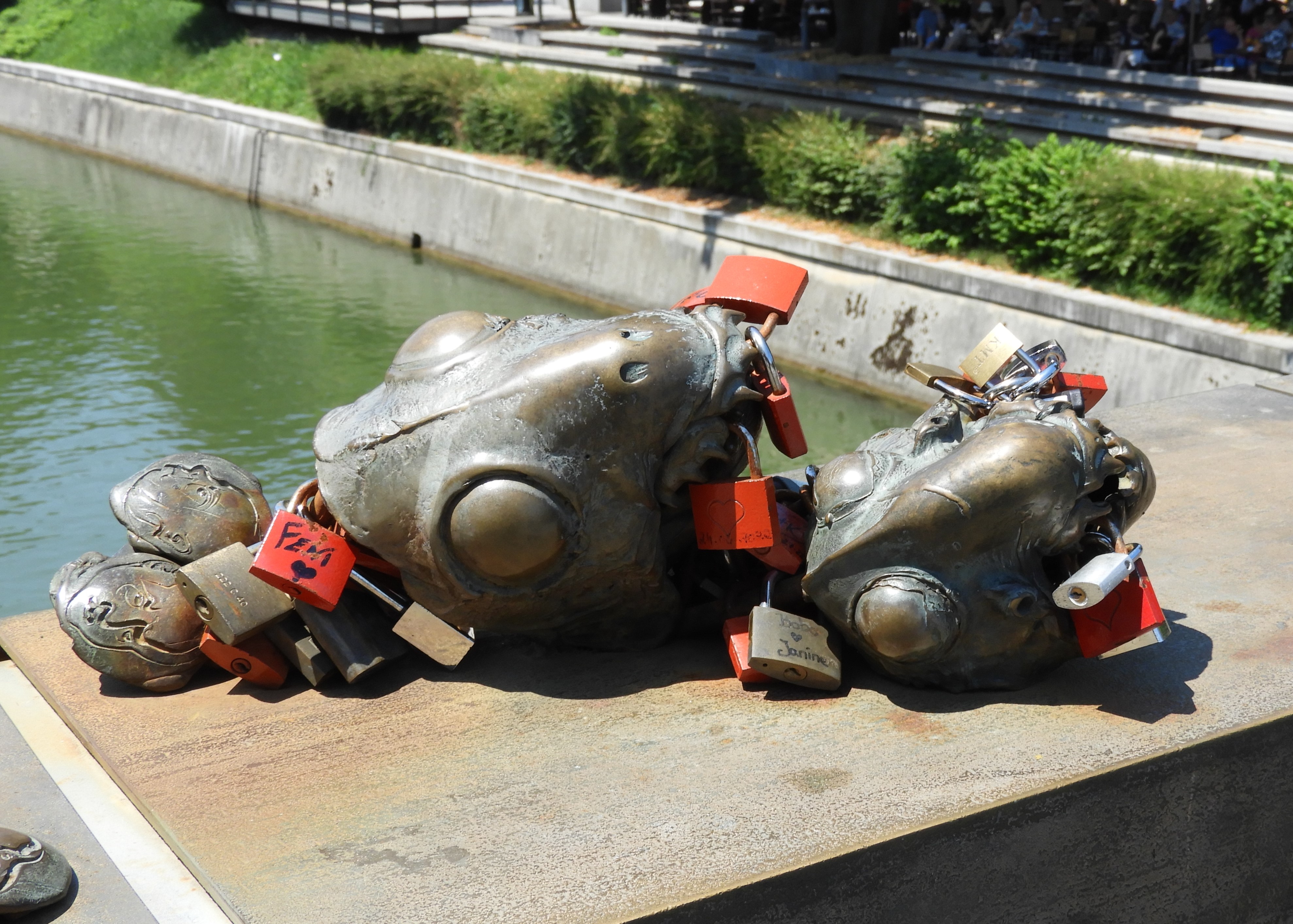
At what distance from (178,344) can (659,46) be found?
34.2 ft

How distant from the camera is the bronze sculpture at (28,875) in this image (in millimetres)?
2457

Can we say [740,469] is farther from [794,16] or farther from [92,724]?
[794,16]

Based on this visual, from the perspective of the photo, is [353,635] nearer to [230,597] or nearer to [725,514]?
[230,597]

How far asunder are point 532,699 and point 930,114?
1253cm

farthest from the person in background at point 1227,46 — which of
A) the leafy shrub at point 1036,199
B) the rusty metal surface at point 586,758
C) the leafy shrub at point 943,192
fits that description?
the rusty metal surface at point 586,758

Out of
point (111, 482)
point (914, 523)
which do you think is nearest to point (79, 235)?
point (111, 482)

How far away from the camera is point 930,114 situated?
14.5 meters

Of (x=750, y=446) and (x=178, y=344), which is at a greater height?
(x=750, y=446)

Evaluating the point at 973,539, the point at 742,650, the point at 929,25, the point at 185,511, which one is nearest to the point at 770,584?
the point at 742,650

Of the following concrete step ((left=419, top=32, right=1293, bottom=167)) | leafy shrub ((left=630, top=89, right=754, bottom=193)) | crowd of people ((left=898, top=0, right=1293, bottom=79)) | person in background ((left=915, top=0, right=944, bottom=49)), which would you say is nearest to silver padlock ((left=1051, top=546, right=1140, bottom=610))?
concrete step ((left=419, top=32, right=1293, bottom=167))

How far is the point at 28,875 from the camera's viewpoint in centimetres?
250

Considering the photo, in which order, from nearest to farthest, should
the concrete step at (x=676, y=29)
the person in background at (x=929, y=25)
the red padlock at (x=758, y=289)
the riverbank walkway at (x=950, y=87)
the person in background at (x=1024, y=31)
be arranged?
1. the red padlock at (x=758, y=289)
2. the riverbank walkway at (x=950, y=87)
3. the person in background at (x=1024, y=31)
4. the person in background at (x=929, y=25)
5. the concrete step at (x=676, y=29)

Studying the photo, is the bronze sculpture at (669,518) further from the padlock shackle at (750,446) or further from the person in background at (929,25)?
the person in background at (929,25)

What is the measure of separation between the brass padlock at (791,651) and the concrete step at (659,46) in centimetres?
1556
